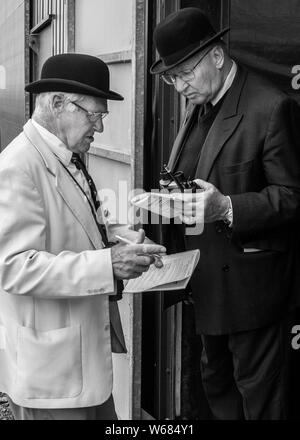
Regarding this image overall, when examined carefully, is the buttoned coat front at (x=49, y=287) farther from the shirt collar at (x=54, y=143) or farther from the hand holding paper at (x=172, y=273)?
the hand holding paper at (x=172, y=273)

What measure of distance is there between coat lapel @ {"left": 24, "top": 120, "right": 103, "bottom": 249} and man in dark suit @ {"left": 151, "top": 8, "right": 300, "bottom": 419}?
0.35 metres

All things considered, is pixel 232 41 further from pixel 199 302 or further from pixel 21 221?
pixel 21 221

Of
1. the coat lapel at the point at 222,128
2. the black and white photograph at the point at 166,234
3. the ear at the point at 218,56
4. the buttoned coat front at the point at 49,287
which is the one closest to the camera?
the buttoned coat front at the point at 49,287

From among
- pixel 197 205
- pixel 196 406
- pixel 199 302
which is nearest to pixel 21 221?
pixel 197 205

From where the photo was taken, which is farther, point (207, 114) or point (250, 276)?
point (207, 114)

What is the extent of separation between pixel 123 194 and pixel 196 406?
1.12 meters

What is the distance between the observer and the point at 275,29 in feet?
11.5

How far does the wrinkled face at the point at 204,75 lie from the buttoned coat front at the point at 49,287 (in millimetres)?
708

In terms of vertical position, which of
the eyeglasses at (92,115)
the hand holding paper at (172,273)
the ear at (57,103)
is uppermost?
the ear at (57,103)

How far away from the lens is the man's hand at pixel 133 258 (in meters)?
2.71

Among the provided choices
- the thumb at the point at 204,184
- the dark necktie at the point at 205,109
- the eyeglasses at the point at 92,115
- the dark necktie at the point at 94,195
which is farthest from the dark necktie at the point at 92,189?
the dark necktie at the point at 205,109

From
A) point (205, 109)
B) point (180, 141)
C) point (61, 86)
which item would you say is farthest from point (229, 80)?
point (61, 86)

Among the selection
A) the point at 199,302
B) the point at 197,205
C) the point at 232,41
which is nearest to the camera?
the point at 197,205

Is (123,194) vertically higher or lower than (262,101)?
lower
